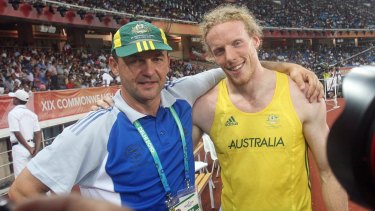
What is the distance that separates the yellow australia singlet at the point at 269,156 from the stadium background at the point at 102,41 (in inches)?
19.0

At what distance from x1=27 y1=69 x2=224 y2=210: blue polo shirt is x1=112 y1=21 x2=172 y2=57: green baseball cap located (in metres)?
0.29

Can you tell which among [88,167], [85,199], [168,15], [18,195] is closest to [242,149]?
[88,167]

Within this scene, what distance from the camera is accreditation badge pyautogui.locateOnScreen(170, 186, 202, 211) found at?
2114mm

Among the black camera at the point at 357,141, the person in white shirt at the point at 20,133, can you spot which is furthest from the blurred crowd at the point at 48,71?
the black camera at the point at 357,141

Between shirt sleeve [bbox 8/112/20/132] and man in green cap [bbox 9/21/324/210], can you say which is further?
shirt sleeve [bbox 8/112/20/132]

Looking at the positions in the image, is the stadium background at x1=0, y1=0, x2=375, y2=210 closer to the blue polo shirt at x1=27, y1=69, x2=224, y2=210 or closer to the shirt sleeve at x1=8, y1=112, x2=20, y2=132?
the blue polo shirt at x1=27, y1=69, x2=224, y2=210

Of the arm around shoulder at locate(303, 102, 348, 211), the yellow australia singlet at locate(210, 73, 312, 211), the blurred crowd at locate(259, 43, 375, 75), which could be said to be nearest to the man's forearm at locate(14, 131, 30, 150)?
the yellow australia singlet at locate(210, 73, 312, 211)

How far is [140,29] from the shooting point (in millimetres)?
2059

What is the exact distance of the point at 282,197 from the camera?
2.32 meters

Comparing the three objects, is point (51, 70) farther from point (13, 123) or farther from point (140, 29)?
point (140, 29)

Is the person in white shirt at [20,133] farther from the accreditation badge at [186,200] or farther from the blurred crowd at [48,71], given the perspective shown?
the blurred crowd at [48,71]

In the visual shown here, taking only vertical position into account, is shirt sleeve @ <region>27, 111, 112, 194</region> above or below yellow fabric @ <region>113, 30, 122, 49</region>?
below

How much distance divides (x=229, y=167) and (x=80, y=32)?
2389 cm

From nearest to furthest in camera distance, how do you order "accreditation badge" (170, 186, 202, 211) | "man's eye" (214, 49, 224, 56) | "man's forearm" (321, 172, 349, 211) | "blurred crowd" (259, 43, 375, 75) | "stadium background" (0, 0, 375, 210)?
"accreditation badge" (170, 186, 202, 211) < "man's forearm" (321, 172, 349, 211) < "man's eye" (214, 49, 224, 56) < "stadium background" (0, 0, 375, 210) < "blurred crowd" (259, 43, 375, 75)
